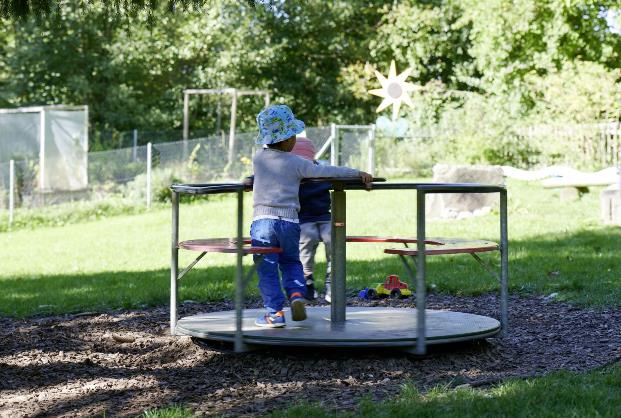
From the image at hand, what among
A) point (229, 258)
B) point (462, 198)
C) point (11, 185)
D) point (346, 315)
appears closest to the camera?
point (346, 315)

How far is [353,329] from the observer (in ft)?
19.2

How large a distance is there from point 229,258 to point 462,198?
5.13 m

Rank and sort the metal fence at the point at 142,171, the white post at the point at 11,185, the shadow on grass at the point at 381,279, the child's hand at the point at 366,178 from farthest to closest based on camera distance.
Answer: the metal fence at the point at 142,171, the white post at the point at 11,185, the shadow on grass at the point at 381,279, the child's hand at the point at 366,178

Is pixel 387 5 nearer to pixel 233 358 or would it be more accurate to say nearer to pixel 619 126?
pixel 619 126

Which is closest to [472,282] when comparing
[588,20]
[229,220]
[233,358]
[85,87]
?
[233,358]

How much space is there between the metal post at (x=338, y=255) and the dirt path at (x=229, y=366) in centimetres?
55

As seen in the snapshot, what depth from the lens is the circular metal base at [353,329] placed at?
545 cm

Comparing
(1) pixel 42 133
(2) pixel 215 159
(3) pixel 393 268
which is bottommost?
(3) pixel 393 268

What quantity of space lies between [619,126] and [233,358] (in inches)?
764

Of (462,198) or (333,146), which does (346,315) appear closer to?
(462,198)

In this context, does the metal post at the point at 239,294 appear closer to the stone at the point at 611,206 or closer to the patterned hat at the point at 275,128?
the patterned hat at the point at 275,128

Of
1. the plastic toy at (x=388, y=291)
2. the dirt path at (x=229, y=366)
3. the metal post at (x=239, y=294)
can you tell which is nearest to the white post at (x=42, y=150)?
the plastic toy at (x=388, y=291)

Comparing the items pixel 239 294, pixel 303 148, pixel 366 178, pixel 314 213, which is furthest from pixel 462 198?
pixel 239 294

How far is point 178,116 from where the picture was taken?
104 feet
